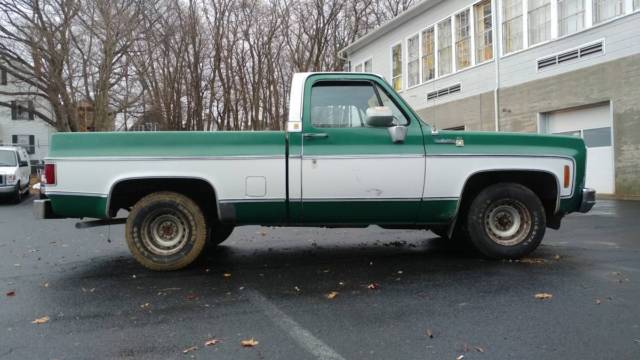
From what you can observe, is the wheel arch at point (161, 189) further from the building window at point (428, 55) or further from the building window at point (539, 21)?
the building window at point (428, 55)

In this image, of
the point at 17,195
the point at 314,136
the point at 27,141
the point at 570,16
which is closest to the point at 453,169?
the point at 314,136

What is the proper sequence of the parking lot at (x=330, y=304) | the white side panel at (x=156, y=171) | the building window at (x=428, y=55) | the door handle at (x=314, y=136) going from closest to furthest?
the parking lot at (x=330, y=304) → the white side panel at (x=156, y=171) → the door handle at (x=314, y=136) → the building window at (x=428, y=55)

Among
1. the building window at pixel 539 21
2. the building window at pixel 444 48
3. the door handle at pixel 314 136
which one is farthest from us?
the building window at pixel 444 48

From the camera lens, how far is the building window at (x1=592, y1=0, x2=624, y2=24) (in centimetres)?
1380

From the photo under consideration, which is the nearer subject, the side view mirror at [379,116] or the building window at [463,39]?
the side view mirror at [379,116]

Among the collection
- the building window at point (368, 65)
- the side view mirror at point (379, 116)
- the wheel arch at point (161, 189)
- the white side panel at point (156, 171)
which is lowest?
the wheel arch at point (161, 189)

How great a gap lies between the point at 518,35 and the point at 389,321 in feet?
51.3

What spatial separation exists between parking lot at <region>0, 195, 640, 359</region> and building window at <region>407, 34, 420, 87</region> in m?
16.4

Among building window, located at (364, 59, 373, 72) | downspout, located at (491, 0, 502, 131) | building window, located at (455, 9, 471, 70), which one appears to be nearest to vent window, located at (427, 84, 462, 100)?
building window, located at (455, 9, 471, 70)

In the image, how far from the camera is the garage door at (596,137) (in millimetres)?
14469

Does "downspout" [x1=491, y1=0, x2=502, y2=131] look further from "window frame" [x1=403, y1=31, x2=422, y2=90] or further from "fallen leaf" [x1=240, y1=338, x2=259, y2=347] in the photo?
"fallen leaf" [x1=240, y1=338, x2=259, y2=347]

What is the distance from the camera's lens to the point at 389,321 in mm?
3977

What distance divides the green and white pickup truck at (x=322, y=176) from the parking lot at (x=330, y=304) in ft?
1.69

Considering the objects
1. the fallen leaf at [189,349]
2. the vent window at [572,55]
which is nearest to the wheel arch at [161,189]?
the fallen leaf at [189,349]
